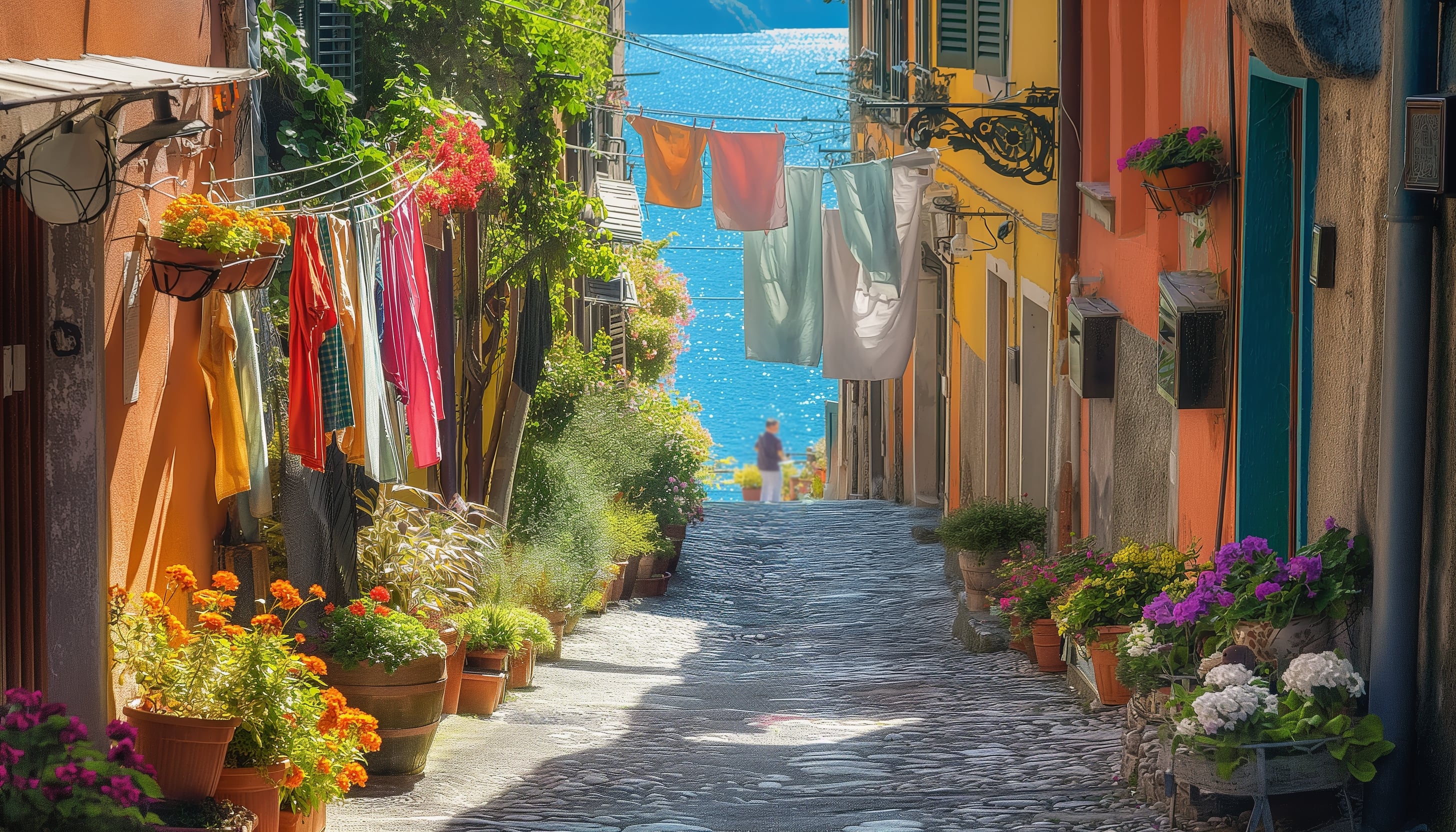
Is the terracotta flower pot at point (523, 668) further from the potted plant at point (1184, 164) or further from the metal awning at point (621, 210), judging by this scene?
the metal awning at point (621, 210)

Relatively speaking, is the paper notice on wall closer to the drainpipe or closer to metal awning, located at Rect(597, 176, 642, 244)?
the drainpipe

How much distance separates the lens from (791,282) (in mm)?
12961

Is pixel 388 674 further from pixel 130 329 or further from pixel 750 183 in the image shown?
pixel 750 183

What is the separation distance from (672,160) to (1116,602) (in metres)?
7.43

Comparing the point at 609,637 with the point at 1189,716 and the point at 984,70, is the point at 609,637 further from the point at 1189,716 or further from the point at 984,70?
the point at 1189,716

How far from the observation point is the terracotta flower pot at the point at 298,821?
501 cm

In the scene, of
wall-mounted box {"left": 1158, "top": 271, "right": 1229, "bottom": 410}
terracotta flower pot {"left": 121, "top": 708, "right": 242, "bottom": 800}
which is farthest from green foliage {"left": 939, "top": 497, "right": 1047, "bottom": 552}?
terracotta flower pot {"left": 121, "top": 708, "right": 242, "bottom": 800}

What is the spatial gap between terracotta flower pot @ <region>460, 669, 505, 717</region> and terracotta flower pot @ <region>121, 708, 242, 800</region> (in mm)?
2790

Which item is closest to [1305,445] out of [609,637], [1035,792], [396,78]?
[1035,792]

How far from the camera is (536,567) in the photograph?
969cm

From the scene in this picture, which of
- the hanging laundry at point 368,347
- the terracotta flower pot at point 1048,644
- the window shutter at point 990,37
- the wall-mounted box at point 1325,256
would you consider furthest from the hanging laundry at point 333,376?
the window shutter at point 990,37

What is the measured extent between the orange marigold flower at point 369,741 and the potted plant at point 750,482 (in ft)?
79.1

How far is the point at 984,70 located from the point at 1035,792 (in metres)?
7.16

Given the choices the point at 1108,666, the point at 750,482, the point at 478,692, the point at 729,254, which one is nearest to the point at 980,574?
the point at 1108,666
